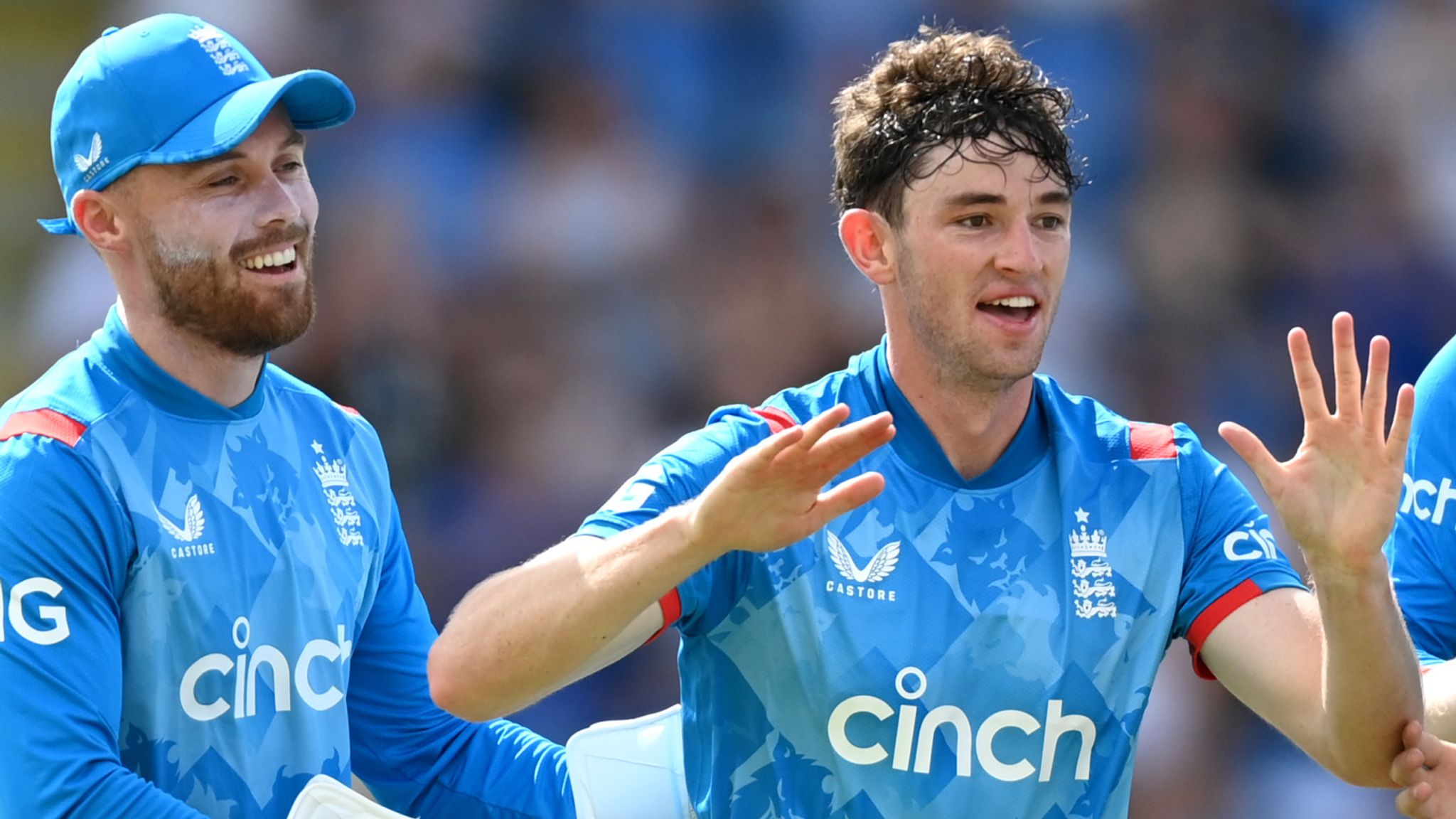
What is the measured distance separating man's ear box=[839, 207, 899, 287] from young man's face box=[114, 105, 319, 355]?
125cm

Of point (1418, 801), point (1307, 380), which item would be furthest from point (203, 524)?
point (1418, 801)

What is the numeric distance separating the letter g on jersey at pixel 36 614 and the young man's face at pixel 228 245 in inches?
27.6

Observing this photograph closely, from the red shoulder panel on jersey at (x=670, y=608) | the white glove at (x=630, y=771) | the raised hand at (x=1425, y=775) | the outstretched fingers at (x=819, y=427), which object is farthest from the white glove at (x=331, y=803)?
the raised hand at (x=1425, y=775)

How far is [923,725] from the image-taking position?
363 cm

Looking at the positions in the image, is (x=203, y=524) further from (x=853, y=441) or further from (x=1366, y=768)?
(x=1366, y=768)

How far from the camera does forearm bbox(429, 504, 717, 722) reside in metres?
3.26

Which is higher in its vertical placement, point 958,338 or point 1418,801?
point 958,338

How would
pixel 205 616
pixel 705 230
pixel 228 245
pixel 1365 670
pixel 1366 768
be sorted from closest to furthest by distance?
1. pixel 1365 670
2. pixel 1366 768
3. pixel 205 616
4. pixel 228 245
5. pixel 705 230

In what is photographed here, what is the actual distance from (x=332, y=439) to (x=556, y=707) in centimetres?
341

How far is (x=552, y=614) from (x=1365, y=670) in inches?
58.8

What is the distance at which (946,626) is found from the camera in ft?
12.1

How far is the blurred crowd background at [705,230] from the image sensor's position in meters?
7.98

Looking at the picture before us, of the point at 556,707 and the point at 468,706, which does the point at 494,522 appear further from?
the point at 468,706

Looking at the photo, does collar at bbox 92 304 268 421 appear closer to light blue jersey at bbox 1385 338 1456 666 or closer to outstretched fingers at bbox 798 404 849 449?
outstretched fingers at bbox 798 404 849 449
